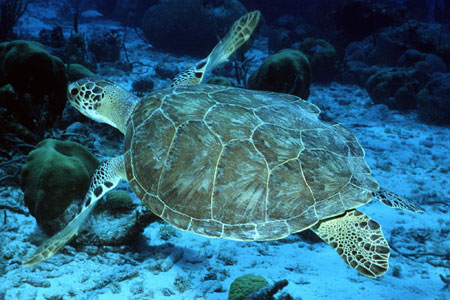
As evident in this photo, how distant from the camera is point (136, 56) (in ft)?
32.5

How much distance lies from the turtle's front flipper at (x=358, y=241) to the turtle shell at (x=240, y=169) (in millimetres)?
230

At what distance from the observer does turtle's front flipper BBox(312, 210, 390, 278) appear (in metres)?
2.00

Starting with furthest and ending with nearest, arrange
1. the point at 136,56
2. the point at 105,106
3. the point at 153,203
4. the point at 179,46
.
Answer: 1. the point at 179,46
2. the point at 136,56
3. the point at 105,106
4. the point at 153,203

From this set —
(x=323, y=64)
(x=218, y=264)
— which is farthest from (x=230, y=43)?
(x=323, y=64)

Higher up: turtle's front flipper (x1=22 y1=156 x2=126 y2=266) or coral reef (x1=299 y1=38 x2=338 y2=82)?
coral reef (x1=299 y1=38 x2=338 y2=82)

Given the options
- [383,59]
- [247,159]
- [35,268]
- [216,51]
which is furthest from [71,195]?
[383,59]

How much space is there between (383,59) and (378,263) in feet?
34.6

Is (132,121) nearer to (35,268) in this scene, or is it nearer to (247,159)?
(247,159)

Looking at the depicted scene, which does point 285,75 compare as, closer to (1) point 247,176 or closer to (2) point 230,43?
(2) point 230,43

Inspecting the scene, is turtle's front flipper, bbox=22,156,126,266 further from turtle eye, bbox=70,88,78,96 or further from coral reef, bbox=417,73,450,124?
Result: coral reef, bbox=417,73,450,124

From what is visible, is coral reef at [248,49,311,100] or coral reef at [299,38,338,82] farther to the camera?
coral reef at [299,38,338,82]

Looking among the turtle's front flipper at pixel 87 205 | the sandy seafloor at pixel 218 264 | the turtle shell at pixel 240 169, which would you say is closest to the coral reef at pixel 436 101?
the sandy seafloor at pixel 218 264

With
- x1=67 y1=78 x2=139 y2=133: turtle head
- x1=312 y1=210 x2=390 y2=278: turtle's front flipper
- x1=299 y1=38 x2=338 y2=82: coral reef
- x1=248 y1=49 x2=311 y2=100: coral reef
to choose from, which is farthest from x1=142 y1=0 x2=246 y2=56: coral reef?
x1=312 y1=210 x2=390 y2=278: turtle's front flipper

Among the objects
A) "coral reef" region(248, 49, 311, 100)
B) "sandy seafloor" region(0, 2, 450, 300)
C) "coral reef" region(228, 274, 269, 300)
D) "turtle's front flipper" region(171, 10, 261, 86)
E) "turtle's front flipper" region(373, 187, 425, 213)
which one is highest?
"turtle's front flipper" region(171, 10, 261, 86)
